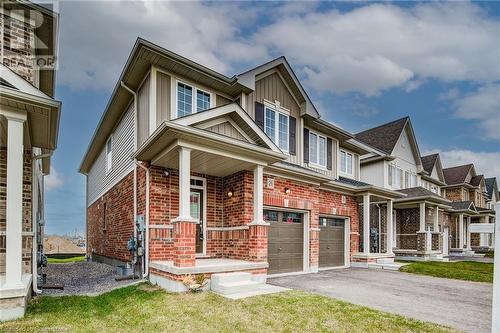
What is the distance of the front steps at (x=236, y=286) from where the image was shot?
7359 mm

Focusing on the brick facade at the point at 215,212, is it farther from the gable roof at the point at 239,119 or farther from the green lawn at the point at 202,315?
the green lawn at the point at 202,315

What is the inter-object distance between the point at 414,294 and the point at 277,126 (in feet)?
23.4

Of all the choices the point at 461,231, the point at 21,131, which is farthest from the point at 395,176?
the point at 21,131

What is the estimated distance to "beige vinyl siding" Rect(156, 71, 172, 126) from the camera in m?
9.20

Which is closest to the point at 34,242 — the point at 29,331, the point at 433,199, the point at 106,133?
the point at 29,331

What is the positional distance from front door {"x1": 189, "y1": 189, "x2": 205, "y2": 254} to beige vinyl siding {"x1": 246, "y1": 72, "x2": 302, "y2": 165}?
137 inches

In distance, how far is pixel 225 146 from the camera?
325 inches

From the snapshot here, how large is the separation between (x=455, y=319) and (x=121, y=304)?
6592 mm

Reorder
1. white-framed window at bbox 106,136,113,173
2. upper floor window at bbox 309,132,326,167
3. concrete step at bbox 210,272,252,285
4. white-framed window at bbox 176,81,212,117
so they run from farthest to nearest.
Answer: upper floor window at bbox 309,132,326,167
white-framed window at bbox 106,136,113,173
white-framed window at bbox 176,81,212,117
concrete step at bbox 210,272,252,285

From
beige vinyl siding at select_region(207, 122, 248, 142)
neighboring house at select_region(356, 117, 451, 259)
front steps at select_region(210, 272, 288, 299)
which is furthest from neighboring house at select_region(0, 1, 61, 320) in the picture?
neighboring house at select_region(356, 117, 451, 259)

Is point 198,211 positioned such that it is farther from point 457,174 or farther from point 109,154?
point 457,174

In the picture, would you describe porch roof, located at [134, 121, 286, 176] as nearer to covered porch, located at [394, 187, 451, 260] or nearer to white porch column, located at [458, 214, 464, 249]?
covered porch, located at [394, 187, 451, 260]

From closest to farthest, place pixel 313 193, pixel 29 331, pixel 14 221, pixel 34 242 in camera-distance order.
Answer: pixel 29 331 < pixel 14 221 < pixel 34 242 < pixel 313 193

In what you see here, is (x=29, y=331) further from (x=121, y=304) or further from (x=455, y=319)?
(x=455, y=319)
